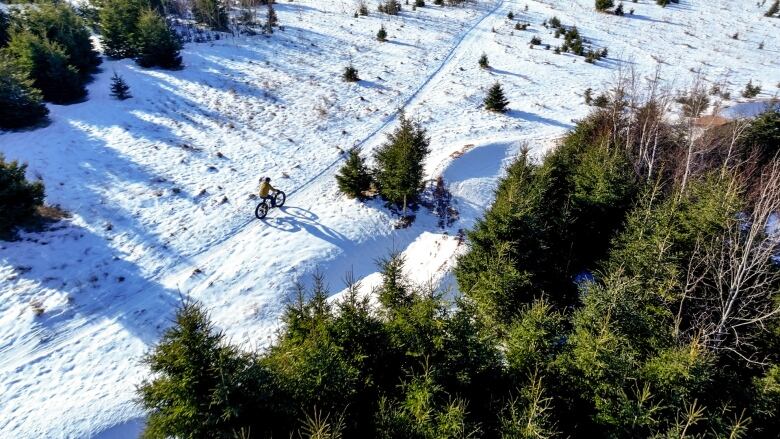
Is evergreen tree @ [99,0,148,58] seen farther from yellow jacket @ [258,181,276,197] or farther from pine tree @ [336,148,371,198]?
pine tree @ [336,148,371,198]

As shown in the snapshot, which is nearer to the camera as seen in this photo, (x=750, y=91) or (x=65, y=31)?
(x=65, y=31)

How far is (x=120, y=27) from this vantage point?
1142 inches

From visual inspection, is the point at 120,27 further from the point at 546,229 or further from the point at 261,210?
the point at 546,229

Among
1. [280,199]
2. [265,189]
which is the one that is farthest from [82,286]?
[280,199]

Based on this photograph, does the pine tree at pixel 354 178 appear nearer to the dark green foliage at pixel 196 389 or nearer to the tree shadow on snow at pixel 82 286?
the tree shadow on snow at pixel 82 286

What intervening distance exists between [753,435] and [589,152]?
38.0 feet

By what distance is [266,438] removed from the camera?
7.33 meters

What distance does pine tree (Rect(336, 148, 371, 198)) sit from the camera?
19.8 meters

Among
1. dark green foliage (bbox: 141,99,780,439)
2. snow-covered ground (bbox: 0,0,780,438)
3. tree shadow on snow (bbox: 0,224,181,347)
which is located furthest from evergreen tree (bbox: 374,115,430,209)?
tree shadow on snow (bbox: 0,224,181,347)

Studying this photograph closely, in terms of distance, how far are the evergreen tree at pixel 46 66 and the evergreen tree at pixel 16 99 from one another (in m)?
1.05

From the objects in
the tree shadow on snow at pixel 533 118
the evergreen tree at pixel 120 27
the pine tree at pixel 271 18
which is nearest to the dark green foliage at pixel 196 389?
the tree shadow on snow at pixel 533 118

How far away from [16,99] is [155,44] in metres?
10.4

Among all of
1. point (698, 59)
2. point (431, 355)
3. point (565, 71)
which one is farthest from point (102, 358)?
point (698, 59)

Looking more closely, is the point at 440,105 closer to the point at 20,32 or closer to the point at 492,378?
the point at 492,378
